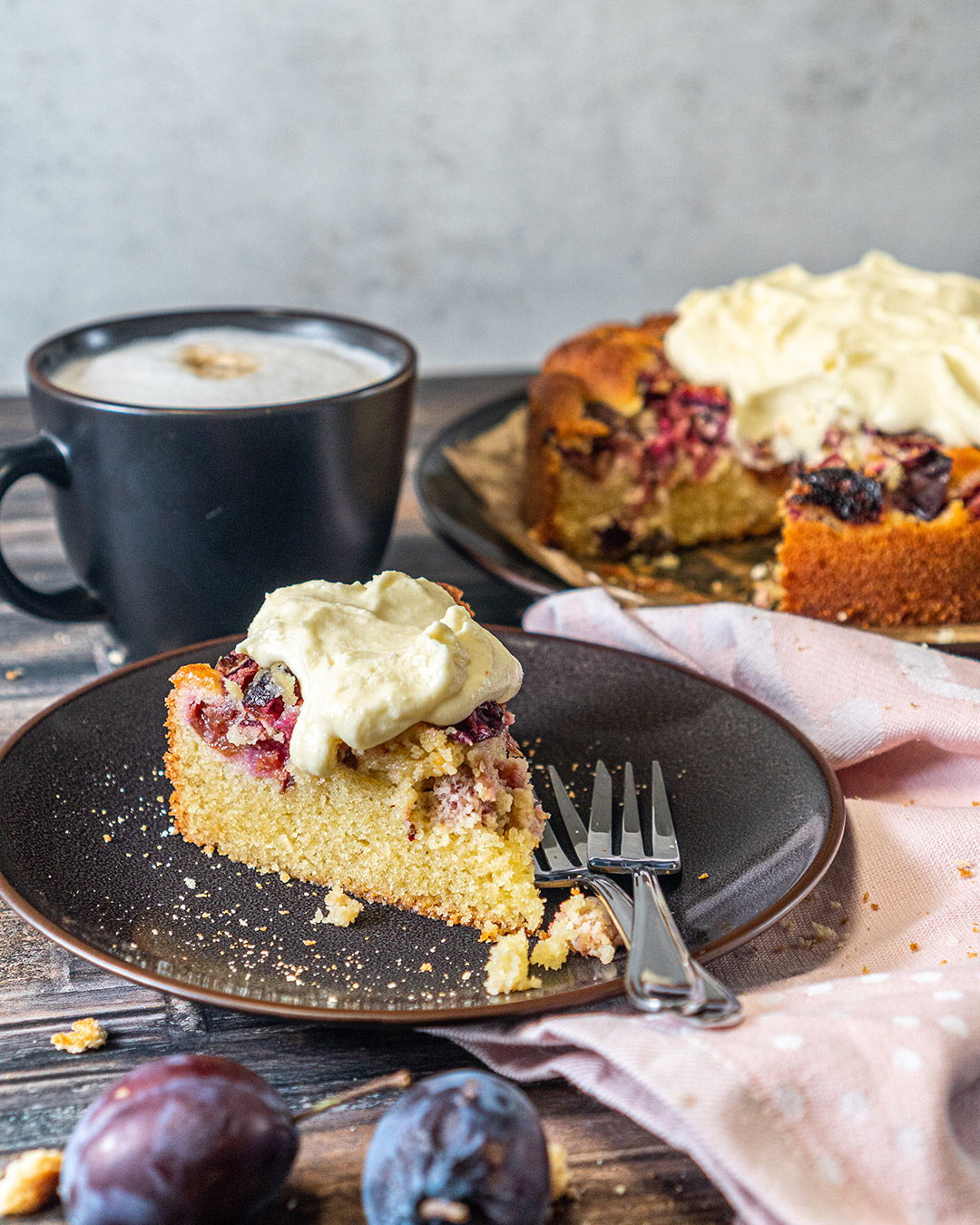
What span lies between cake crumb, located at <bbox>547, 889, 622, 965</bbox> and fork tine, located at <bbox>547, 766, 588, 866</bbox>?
0.11m

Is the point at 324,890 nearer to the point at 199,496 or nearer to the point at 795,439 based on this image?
the point at 199,496

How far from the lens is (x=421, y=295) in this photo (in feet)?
14.5

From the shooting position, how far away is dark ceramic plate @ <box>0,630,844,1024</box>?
1201mm

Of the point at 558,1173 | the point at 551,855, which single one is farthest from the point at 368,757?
the point at 558,1173

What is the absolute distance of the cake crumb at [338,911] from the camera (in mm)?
1370

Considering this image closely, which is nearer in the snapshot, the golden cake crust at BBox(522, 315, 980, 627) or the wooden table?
the wooden table

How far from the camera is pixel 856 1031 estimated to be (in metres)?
1.12

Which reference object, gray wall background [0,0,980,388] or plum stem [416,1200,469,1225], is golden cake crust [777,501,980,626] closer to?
plum stem [416,1200,469,1225]

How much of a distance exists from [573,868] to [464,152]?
3.34 m

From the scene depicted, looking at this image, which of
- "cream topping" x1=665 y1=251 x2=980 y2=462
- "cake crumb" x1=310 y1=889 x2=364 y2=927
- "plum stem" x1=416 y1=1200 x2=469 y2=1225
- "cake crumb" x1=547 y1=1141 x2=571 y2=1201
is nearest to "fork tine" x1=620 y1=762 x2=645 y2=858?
"cake crumb" x1=310 y1=889 x2=364 y2=927

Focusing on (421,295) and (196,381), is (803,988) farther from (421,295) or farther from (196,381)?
(421,295)

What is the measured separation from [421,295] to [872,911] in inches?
134

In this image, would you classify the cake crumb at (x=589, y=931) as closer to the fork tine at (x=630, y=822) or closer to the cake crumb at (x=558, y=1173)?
the fork tine at (x=630, y=822)

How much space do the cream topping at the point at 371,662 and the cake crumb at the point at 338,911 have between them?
0.49 feet
